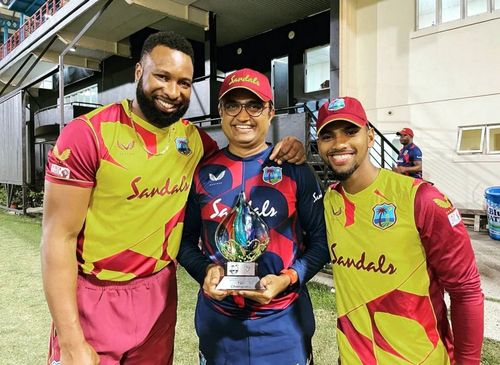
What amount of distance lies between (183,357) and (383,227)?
242 centimetres

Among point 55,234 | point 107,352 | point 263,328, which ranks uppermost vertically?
point 55,234

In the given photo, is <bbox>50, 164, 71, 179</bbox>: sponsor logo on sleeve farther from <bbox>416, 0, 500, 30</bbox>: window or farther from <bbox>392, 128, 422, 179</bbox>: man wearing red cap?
<bbox>416, 0, 500, 30</bbox>: window

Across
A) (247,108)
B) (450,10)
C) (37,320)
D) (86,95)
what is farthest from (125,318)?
(86,95)

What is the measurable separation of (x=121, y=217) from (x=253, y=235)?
59 centimetres

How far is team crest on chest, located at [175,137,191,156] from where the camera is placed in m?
1.86

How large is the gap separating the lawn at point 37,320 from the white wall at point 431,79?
6.39 metres

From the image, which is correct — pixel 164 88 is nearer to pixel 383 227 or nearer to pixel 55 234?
pixel 55 234

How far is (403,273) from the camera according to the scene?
1.55m

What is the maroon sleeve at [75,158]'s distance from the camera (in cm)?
152

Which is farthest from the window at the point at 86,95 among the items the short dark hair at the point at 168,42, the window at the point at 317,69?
the short dark hair at the point at 168,42

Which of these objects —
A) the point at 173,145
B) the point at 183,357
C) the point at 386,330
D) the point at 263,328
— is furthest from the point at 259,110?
the point at 183,357

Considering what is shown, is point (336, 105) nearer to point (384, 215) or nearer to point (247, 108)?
point (247, 108)

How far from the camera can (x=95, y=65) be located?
1744 centimetres

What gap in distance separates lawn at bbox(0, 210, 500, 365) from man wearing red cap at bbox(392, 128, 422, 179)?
384 centimetres
